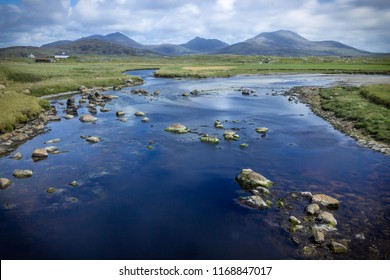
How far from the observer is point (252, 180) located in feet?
75.9

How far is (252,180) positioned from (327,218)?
6.18 metres

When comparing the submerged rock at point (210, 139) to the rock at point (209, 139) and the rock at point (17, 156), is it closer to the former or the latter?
the rock at point (209, 139)

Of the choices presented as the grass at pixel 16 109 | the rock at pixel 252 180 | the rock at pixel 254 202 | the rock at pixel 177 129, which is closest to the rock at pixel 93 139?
the rock at pixel 177 129

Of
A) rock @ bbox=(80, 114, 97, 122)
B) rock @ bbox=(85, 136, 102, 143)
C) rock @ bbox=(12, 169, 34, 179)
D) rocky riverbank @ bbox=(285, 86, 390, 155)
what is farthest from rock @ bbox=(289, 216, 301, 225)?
rock @ bbox=(80, 114, 97, 122)

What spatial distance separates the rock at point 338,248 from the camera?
15.8 meters

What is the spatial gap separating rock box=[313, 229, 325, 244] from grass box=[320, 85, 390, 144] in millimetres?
20974

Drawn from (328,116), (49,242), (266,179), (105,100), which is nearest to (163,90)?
(105,100)

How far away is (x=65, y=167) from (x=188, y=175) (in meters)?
10.7

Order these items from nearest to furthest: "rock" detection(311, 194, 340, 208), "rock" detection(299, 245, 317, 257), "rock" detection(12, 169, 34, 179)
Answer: "rock" detection(299, 245, 317, 257), "rock" detection(311, 194, 340, 208), "rock" detection(12, 169, 34, 179)

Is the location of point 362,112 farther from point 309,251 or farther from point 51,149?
point 51,149

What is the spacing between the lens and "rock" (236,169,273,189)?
22906 mm

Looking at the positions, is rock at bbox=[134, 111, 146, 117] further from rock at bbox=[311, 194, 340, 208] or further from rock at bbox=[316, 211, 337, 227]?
rock at bbox=[316, 211, 337, 227]

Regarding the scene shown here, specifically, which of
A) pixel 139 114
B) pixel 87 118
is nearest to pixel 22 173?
pixel 87 118

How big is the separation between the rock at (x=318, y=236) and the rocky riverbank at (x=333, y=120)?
17.6 m
